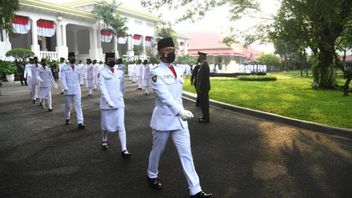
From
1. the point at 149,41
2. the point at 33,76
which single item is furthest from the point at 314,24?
the point at 149,41

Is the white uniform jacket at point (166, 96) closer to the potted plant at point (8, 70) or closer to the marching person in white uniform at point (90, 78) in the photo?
the marching person in white uniform at point (90, 78)

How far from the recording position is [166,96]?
4375mm

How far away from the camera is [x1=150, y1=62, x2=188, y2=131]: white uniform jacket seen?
4.39 meters

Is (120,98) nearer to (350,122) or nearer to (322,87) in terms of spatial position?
(350,122)

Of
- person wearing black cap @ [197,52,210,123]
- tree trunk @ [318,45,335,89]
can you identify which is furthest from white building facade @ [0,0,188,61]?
tree trunk @ [318,45,335,89]

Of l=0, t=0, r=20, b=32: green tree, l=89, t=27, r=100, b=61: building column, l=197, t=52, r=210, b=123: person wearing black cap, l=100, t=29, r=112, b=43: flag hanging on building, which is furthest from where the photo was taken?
l=100, t=29, r=112, b=43: flag hanging on building

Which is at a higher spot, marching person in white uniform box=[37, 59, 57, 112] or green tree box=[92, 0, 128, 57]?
green tree box=[92, 0, 128, 57]

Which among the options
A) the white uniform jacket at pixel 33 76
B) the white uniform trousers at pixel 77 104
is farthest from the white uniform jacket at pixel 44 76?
the white uniform trousers at pixel 77 104

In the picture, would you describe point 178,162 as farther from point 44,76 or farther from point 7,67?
point 7,67

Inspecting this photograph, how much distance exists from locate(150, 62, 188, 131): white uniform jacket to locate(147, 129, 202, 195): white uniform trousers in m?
0.10

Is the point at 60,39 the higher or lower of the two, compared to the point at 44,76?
higher

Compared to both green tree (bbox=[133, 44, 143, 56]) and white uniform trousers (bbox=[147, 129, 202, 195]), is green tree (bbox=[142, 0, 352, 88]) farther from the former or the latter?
green tree (bbox=[133, 44, 143, 56])

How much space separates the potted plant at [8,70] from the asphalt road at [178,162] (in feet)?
64.0

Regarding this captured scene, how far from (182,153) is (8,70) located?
1046 inches
